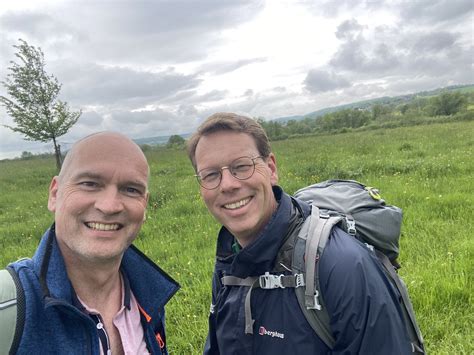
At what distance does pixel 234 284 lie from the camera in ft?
7.55

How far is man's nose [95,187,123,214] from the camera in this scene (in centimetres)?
214

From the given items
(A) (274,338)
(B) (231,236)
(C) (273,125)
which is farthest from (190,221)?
(C) (273,125)

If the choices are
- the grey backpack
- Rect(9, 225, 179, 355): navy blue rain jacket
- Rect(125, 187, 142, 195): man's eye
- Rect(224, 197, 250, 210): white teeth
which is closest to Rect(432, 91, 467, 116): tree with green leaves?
the grey backpack

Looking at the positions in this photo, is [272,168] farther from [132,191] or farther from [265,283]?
[132,191]

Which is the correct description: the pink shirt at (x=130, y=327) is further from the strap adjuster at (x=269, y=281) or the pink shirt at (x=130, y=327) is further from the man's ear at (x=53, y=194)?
the strap adjuster at (x=269, y=281)

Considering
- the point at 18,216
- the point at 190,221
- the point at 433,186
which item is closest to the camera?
the point at 190,221

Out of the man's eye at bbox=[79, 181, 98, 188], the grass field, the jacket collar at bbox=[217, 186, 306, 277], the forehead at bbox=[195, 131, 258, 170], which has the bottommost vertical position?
the grass field

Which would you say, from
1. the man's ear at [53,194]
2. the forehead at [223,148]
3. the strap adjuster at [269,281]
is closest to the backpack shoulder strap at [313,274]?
the strap adjuster at [269,281]

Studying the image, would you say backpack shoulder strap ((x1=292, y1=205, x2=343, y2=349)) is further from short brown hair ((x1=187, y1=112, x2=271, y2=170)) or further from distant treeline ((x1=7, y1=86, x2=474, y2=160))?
distant treeline ((x1=7, y1=86, x2=474, y2=160))

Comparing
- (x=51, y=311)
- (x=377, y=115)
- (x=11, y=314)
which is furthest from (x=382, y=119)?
(x=11, y=314)

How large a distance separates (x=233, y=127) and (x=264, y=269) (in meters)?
0.95

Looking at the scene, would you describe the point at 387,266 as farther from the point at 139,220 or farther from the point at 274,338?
the point at 139,220

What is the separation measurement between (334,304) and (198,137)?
139cm

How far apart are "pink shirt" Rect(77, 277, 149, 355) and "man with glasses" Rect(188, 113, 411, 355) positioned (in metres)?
0.50
